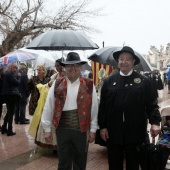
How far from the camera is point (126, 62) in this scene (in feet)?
10.7

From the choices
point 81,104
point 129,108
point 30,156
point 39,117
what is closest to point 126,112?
point 129,108

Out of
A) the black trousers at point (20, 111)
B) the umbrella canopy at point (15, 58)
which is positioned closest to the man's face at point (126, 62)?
the umbrella canopy at point (15, 58)

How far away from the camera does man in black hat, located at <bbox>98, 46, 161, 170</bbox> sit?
3.17m

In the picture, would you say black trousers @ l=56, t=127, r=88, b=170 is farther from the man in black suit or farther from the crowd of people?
the man in black suit

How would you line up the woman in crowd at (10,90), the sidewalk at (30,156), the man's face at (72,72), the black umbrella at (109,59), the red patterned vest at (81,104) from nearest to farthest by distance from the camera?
1. the red patterned vest at (81,104)
2. the man's face at (72,72)
3. the sidewalk at (30,156)
4. the black umbrella at (109,59)
5. the woman in crowd at (10,90)

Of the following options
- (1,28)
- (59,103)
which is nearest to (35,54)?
(59,103)

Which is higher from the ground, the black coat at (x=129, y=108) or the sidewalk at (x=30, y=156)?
the black coat at (x=129, y=108)

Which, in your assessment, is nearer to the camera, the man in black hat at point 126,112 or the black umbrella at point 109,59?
the man in black hat at point 126,112

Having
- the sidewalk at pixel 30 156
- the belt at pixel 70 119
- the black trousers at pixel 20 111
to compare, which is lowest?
the sidewalk at pixel 30 156

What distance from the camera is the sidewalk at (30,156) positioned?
4.91 m

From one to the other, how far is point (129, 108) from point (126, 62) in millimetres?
492

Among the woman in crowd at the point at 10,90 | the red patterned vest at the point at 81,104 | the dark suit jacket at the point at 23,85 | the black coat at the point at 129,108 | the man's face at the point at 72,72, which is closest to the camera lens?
the black coat at the point at 129,108

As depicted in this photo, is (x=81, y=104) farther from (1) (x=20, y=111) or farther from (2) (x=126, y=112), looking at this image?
(1) (x=20, y=111)

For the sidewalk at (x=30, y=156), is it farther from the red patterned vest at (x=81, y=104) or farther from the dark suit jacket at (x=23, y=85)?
the dark suit jacket at (x=23, y=85)
